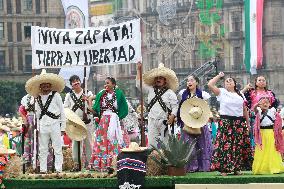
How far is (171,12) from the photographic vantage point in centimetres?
8725

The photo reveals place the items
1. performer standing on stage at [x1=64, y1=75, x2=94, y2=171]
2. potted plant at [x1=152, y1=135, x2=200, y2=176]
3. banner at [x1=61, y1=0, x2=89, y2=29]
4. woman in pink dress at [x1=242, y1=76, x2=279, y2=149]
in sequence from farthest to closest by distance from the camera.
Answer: banner at [x1=61, y1=0, x2=89, y2=29] → performer standing on stage at [x1=64, y1=75, x2=94, y2=171] → woman in pink dress at [x1=242, y1=76, x2=279, y2=149] → potted plant at [x1=152, y1=135, x2=200, y2=176]

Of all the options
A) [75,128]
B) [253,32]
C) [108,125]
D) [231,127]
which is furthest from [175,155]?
[253,32]

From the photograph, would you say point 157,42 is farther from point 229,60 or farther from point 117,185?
point 117,185

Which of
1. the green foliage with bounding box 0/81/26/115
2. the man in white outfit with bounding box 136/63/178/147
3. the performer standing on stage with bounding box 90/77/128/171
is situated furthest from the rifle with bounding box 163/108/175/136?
the green foliage with bounding box 0/81/26/115

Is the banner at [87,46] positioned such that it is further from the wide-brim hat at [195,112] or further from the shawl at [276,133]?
the shawl at [276,133]

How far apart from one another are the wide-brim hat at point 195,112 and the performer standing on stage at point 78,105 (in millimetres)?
1894

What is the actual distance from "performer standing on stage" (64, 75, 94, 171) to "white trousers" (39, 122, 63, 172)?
77cm

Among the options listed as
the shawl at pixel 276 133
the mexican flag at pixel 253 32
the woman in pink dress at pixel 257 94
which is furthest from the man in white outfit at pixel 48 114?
the mexican flag at pixel 253 32

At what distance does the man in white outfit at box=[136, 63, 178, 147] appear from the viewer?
1541 cm

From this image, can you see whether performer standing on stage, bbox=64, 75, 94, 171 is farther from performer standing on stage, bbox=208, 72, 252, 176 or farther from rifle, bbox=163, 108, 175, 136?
performer standing on stage, bbox=208, 72, 252, 176

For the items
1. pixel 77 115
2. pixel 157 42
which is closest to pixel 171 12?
pixel 157 42

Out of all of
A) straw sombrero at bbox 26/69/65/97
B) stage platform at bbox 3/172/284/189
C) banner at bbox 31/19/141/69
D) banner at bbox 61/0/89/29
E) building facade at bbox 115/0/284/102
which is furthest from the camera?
building facade at bbox 115/0/284/102

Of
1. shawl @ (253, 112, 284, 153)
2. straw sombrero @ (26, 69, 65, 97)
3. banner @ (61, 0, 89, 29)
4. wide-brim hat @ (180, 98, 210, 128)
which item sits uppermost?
banner @ (61, 0, 89, 29)

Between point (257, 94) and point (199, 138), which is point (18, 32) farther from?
point (257, 94)
